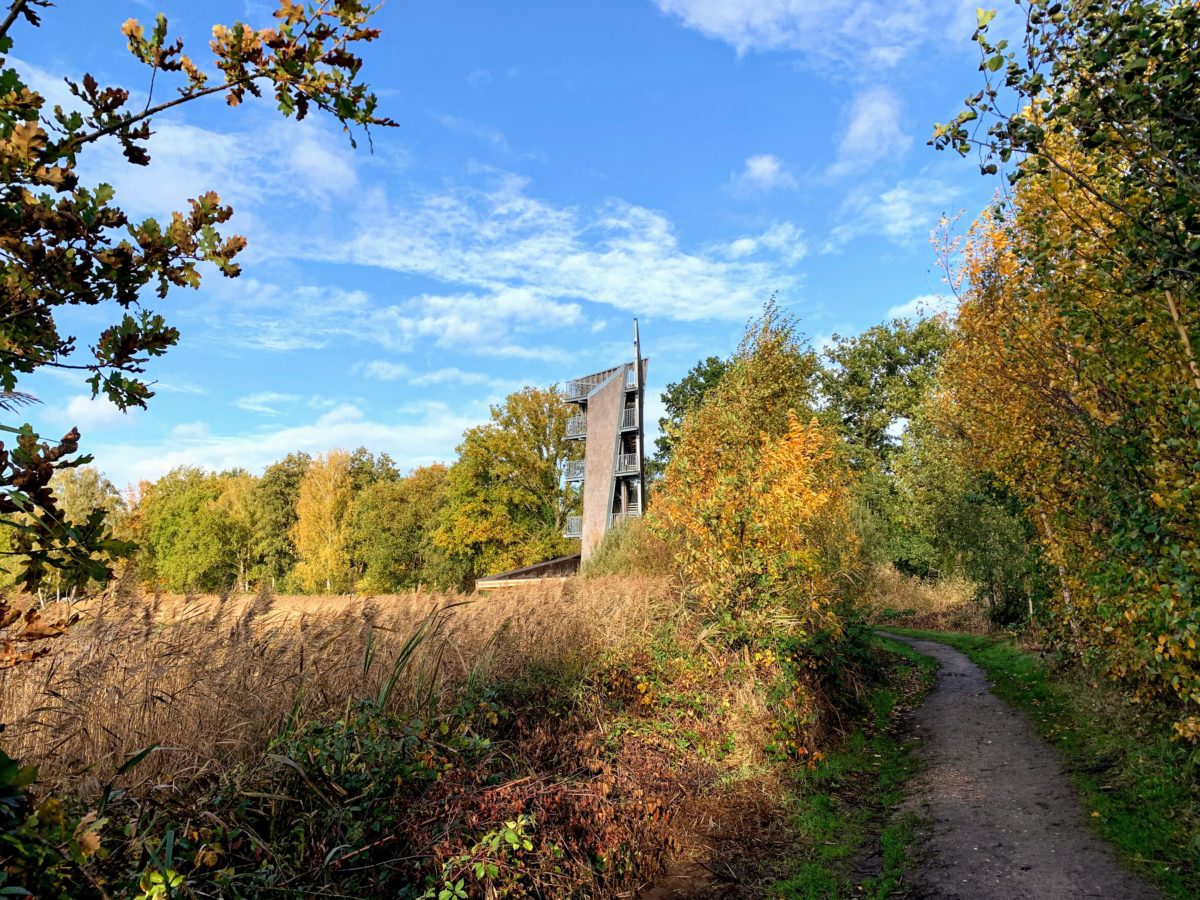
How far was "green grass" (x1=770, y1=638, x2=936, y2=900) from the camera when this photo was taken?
6.08m

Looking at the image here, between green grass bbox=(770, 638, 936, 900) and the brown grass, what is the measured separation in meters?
17.2

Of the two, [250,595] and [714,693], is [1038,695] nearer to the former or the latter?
[714,693]

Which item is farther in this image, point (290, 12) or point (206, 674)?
point (206, 674)

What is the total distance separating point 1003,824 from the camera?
7.09 meters

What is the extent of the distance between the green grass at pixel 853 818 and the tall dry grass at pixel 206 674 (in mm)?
3272

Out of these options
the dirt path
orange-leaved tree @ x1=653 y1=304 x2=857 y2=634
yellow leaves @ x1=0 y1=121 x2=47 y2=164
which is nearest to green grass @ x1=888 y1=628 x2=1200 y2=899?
the dirt path

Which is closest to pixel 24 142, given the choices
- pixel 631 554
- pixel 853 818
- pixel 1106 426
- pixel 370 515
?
pixel 1106 426

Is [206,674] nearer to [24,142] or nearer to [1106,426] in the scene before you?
[24,142]

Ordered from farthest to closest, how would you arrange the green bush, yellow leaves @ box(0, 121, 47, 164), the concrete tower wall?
1. the concrete tower wall
2. the green bush
3. yellow leaves @ box(0, 121, 47, 164)

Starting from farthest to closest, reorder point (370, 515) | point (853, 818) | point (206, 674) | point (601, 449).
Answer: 1. point (370, 515)
2. point (601, 449)
3. point (853, 818)
4. point (206, 674)

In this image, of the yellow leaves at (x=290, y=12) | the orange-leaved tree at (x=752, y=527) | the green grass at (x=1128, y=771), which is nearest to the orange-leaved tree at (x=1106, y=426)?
the green grass at (x=1128, y=771)

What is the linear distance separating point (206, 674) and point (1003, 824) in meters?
7.39

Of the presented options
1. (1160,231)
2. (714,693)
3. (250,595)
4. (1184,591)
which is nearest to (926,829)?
(714,693)

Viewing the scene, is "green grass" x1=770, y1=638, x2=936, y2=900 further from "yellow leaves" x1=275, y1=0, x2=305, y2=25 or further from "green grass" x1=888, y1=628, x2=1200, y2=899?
"yellow leaves" x1=275, y1=0, x2=305, y2=25
